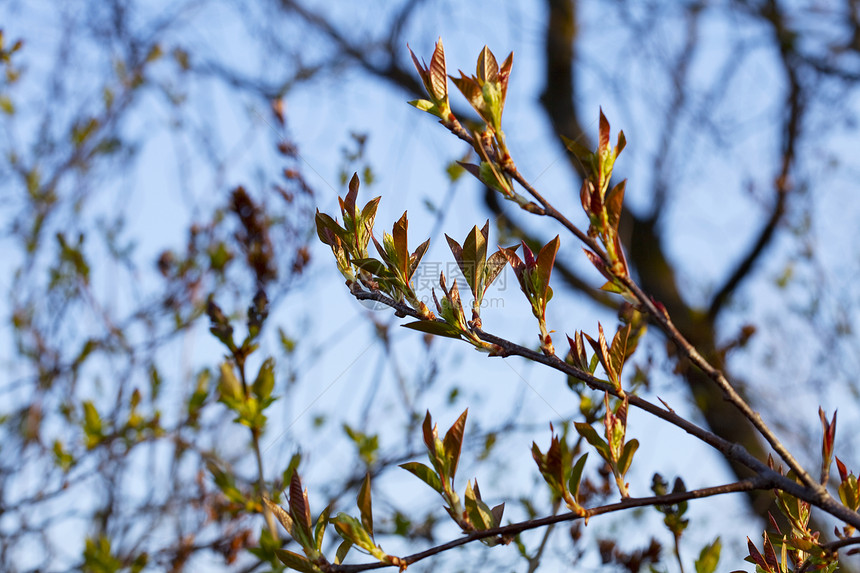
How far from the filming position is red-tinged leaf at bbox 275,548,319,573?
0.86 metres

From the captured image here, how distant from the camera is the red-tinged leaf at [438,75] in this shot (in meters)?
0.86

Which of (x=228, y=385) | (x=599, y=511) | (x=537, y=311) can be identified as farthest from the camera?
(x=228, y=385)

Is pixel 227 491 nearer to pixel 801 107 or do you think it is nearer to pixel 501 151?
pixel 501 151

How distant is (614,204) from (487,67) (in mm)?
236

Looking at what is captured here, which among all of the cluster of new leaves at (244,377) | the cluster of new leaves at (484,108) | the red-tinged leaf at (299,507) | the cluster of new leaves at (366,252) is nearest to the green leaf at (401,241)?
the cluster of new leaves at (366,252)

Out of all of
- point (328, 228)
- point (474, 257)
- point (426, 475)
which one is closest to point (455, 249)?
point (474, 257)

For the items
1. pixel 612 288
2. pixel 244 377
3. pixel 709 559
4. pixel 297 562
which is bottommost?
pixel 297 562

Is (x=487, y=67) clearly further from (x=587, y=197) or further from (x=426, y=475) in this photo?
(x=426, y=475)

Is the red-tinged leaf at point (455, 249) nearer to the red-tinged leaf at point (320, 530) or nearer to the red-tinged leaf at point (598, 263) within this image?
the red-tinged leaf at point (598, 263)

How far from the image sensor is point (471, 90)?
846 mm

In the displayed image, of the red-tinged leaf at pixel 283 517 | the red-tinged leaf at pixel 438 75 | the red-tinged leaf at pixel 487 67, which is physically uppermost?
the red-tinged leaf at pixel 487 67

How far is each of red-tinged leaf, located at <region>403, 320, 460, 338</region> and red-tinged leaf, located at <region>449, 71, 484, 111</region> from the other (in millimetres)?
265

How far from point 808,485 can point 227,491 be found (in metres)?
1.21

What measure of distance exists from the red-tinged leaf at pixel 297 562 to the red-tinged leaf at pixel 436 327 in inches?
12.4
